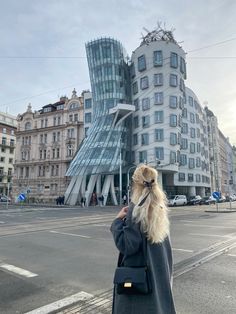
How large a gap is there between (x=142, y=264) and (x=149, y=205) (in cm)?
49

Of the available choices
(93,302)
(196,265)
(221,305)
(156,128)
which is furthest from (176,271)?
(156,128)

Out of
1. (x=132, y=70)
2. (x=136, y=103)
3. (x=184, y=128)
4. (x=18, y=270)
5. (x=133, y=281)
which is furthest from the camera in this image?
(x=184, y=128)

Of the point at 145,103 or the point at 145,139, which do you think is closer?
the point at 145,139

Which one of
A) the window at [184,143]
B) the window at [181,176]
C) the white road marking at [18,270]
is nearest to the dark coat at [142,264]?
the white road marking at [18,270]

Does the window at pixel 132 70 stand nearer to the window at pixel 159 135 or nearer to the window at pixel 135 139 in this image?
the window at pixel 135 139

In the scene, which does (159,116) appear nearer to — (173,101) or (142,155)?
(173,101)

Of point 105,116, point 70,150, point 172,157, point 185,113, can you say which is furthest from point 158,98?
point 70,150

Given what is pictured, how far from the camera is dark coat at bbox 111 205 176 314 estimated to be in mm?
2193

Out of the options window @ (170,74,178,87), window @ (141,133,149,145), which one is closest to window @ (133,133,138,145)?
window @ (141,133,149,145)

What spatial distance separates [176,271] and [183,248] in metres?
2.70

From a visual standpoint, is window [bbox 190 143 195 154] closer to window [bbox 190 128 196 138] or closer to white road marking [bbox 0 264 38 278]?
window [bbox 190 128 196 138]

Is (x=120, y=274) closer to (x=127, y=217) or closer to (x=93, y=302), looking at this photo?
(x=127, y=217)

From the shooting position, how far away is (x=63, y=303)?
434cm

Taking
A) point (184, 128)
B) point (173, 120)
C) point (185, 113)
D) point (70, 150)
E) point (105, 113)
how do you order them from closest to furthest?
point (173, 120) → point (105, 113) → point (184, 128) → point (185, 113) → point (70, 150)
